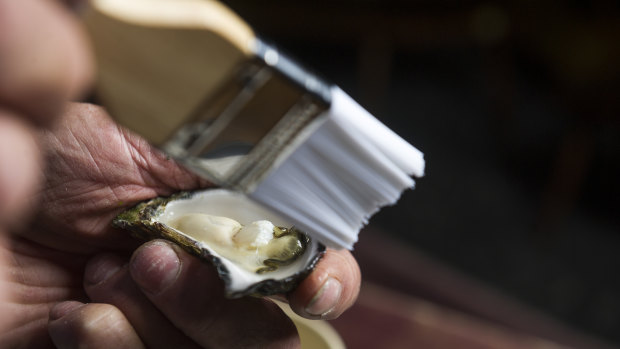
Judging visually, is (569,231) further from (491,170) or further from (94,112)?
(94,112)

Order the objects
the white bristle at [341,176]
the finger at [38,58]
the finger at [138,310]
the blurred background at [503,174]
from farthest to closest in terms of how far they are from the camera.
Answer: the blurred background at [503,174] → the finger at [138,310] → the white bristle at [341,176] → the finger at [38,58]

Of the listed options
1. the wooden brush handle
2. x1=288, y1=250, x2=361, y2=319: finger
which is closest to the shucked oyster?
x1=288, y1=250, x2=361, y2=319: finger

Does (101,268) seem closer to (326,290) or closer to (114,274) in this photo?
(114,274)

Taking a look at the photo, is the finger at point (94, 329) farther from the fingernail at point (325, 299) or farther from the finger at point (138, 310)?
the fingernail at point (325, 299)

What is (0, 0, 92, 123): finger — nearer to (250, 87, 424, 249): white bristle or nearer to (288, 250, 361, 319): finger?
(250, 87, 424, 249): white bristle

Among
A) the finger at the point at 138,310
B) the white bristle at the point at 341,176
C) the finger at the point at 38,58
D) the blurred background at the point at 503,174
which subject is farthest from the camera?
the blurred background at the point at 503,174

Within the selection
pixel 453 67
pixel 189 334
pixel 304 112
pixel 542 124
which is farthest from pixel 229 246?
pixel 453 67

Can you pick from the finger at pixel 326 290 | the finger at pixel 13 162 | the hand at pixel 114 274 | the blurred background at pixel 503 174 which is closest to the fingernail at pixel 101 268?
the hand at pixel 114 274
